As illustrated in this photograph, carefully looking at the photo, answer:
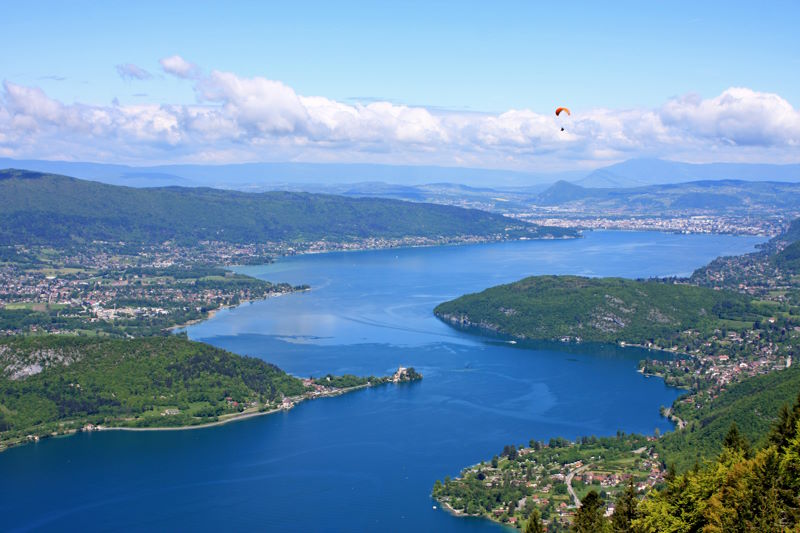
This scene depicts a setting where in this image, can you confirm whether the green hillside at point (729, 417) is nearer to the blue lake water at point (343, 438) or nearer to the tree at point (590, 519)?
the blue lake water at point (343, 438)

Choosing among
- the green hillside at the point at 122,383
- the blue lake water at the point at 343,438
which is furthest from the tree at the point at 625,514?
the green hillside at the point at 122,383

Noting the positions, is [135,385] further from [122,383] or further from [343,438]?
[343,438]

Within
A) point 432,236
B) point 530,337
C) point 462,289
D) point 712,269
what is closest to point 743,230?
point 432,236

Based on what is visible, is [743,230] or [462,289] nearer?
[462,289]

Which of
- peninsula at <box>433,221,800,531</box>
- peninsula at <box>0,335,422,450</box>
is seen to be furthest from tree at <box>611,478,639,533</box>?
peninsula at <box>0,335,422,450</box>

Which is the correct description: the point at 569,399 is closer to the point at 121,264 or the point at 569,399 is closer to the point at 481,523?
the point at 481,523

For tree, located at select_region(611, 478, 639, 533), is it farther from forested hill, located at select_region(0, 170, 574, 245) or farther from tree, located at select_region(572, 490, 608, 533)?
forested hill, located at select_region(0, 170, 574, 245)
